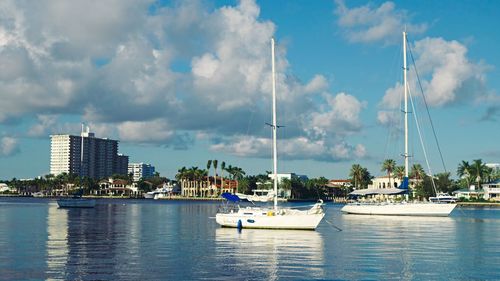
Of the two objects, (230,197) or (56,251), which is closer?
(56,251)

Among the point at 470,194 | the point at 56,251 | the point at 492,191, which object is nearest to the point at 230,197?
the point at 56,251

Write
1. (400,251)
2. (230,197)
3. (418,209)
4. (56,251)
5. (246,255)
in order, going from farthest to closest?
1. (418,209)
2. (230,197)
3. (400,251)
4. (56,251)
5. (246,255)

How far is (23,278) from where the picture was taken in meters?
29.7

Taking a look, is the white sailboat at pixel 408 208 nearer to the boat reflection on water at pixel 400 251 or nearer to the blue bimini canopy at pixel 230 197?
the boat reflection on water at pixel 400 251

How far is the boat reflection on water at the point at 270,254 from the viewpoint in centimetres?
3198

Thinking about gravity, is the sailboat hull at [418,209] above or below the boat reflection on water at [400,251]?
above

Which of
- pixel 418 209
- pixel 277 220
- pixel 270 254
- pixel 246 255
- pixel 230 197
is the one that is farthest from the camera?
pixel 418 209

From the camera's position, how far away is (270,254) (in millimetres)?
40312

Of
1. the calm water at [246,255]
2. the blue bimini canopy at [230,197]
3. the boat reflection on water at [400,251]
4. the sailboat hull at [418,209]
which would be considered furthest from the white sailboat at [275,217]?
the sailboat hull at [418,209]

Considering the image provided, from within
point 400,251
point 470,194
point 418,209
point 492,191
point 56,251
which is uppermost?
point 492,191

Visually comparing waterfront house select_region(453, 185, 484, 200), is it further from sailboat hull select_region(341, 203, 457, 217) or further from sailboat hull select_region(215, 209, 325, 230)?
sailboat hull select_region(215, 209, 325, 230)

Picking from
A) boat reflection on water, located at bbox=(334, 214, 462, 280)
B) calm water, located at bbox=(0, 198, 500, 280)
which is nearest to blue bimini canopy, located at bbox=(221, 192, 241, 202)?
calm water, located at bbox=(0, 198, 500, 280)

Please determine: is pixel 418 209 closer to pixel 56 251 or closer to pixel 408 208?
pixel 408 208

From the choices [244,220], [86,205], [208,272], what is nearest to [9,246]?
[208,272]
